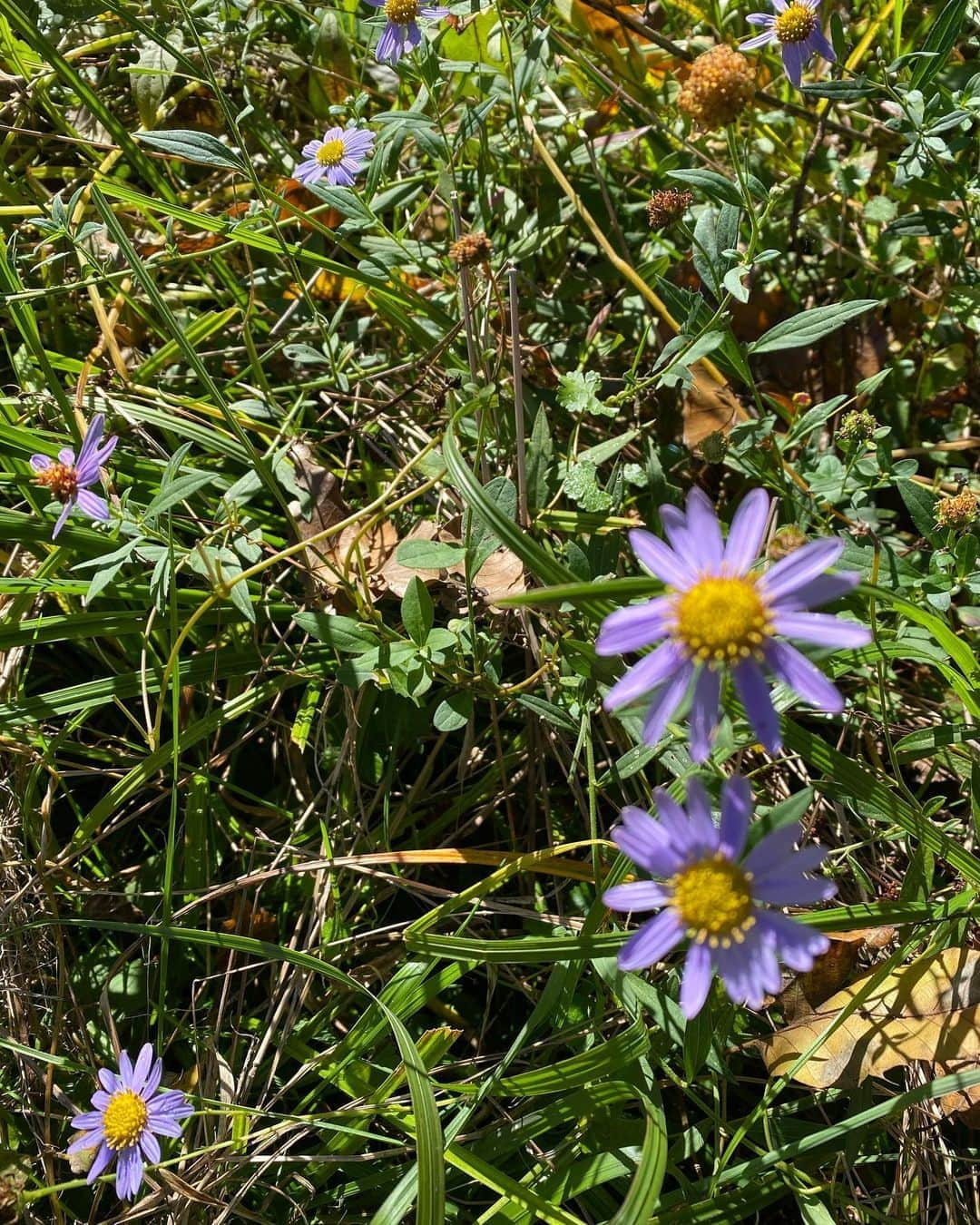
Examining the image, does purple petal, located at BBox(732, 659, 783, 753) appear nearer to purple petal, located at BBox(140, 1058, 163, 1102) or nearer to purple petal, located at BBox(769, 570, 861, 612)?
purple petal, located at BBox(769, 570, 861, 612)

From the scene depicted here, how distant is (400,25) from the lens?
78.7 inches

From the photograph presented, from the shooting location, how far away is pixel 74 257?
2.53 meters

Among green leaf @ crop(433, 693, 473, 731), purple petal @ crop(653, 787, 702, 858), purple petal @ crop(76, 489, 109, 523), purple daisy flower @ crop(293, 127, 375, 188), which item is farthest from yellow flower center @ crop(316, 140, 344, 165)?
purple petal @ crop(653, 787, 702, 858)

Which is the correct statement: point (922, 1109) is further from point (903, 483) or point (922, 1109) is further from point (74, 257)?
point (74, 257)

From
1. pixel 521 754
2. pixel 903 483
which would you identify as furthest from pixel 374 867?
pixel 903 483

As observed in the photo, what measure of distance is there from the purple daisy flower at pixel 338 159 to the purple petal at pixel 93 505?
806 millimetres

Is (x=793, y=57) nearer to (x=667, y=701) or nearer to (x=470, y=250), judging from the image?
(x=470, y=250)

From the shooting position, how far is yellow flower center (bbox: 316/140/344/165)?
2.09 meters

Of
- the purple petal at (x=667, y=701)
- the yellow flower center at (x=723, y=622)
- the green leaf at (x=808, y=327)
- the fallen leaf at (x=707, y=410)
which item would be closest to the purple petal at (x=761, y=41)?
the green leaf at (x=808, y=327)

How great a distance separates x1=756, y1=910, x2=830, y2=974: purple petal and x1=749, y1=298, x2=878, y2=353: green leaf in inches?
39.8

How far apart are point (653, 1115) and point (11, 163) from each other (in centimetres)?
273

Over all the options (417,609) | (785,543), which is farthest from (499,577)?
(785,543)

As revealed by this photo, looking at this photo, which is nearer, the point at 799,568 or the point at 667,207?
the point at 799,568

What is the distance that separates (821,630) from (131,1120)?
4.74 feet
